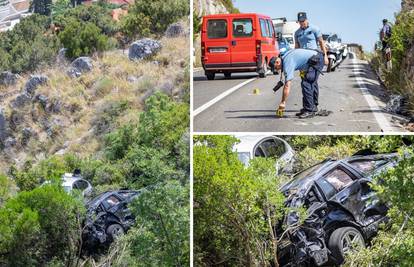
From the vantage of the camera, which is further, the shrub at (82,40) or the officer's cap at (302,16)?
the shrub at (82,40)

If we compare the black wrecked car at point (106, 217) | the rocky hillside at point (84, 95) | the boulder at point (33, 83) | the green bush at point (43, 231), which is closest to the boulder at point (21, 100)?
the rocky hillside at point (84, 95)

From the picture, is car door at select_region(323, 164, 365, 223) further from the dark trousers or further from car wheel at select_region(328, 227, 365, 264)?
the dark trousers

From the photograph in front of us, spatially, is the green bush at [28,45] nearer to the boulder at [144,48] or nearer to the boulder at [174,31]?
the boulder at [144,48]

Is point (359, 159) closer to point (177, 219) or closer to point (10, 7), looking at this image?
point (177, 219)

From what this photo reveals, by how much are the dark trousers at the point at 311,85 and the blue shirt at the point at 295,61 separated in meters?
0.08

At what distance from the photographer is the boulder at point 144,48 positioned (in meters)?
39.8

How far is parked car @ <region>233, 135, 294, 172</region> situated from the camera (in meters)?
9.03

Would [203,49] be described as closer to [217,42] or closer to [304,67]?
[217,42]

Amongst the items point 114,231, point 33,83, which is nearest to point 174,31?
point 33,83

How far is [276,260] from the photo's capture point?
958 centimetres

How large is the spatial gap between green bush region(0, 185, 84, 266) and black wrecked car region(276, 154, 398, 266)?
338 inches

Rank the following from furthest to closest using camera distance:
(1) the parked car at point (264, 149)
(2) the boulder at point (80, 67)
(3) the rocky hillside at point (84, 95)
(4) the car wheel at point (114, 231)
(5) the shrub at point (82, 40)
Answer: (5) the shrub at point (82, 40) < (2) the boulder at point (80, 67) < (3) the rocky hillside at point (84, 95) < (4) the car wheel at point (114, 231) < (1) the parked car at point (264, 149)

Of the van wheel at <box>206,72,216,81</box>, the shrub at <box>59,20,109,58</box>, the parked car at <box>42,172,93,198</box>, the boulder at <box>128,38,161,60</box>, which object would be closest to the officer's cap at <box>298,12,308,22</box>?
the van wheel at <box>206,72,216,81</box>

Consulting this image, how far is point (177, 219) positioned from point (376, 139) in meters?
5.33
